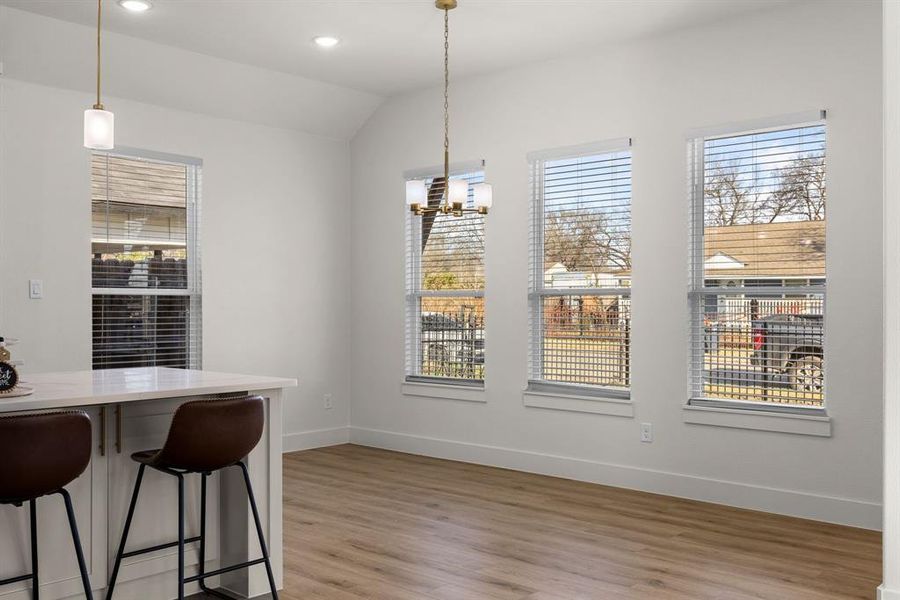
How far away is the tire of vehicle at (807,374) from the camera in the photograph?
4.85m

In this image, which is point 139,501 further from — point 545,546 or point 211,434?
point 545,546

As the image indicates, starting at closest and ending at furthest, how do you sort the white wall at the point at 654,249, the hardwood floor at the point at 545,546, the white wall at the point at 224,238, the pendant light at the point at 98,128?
the pendant light at the point at 98,128 → the hardwood floor at the point at 545,546 → the white wall at the point at 654,249 → the white wall at the point at 224,238

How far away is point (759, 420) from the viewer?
498 cm

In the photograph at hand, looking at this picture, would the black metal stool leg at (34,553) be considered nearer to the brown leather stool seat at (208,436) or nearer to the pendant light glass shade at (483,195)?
the brown leather stool seat at (208,436)

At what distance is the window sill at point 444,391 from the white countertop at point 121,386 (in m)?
2.92

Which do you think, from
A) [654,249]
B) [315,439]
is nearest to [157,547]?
[654,249]

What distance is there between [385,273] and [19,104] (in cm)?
302

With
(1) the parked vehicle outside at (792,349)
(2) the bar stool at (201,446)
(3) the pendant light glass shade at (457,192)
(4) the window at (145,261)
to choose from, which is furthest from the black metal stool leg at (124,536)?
(1) the parked vehicle outside at (792,349)

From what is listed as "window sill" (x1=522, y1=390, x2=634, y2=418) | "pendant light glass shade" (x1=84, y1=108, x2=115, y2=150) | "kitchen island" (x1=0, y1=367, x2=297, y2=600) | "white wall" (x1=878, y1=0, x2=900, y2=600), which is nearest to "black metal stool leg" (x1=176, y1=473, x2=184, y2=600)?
"kitchen island" (x1=0, y1=367, x2=297, y2=600)

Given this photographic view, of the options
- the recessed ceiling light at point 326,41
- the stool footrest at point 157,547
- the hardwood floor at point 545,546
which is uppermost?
the recessed ceiling light at point 326,41

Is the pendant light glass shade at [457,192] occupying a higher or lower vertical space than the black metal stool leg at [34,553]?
higher

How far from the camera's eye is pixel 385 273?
7160mm

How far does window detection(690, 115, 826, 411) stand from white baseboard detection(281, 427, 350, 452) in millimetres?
3292

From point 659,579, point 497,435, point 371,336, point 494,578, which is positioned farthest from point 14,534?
point 371,336
